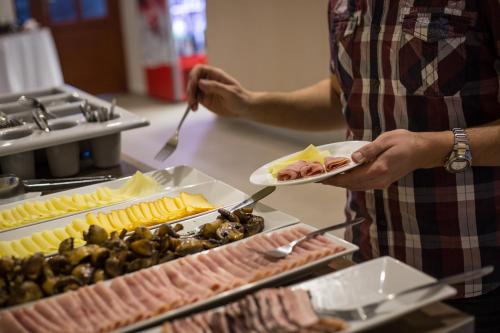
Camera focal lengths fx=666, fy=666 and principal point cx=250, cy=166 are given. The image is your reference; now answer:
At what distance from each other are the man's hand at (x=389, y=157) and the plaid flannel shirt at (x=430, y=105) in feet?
0.60

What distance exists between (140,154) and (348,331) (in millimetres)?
4253

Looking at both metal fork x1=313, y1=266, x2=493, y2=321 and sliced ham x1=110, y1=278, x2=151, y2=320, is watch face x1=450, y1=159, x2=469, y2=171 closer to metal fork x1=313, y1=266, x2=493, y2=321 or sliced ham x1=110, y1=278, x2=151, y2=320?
metal fork x1=313, y1=266, x2=493, y2=321

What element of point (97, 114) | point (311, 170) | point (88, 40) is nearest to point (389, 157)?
point (311, 170)

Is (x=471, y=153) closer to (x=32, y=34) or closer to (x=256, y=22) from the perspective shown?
(x=256, y=22)

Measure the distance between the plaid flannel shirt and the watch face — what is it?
5.1 inches

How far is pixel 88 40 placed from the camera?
7527mm

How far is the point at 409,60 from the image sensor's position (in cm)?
149

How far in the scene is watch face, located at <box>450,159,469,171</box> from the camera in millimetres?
1333

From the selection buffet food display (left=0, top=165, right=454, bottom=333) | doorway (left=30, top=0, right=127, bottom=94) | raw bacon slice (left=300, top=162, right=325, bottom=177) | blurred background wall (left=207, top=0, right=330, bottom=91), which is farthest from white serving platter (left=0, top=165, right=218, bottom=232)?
doorway (left=30, top=0, right=127, bottom=94)

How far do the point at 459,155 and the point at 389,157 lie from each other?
183mm

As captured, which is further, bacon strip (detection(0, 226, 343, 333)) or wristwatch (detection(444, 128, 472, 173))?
wristwatch (detection(444, 128, 472, 173))

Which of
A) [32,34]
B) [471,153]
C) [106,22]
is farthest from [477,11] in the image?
[106,22]

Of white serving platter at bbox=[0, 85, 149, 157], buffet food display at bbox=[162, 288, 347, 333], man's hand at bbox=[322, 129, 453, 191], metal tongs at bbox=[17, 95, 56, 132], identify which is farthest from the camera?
metal tongs at bbox=[17, 95, 56, 132]

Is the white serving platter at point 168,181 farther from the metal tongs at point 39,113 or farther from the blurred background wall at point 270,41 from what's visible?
the blurred background wall at point 270,41
